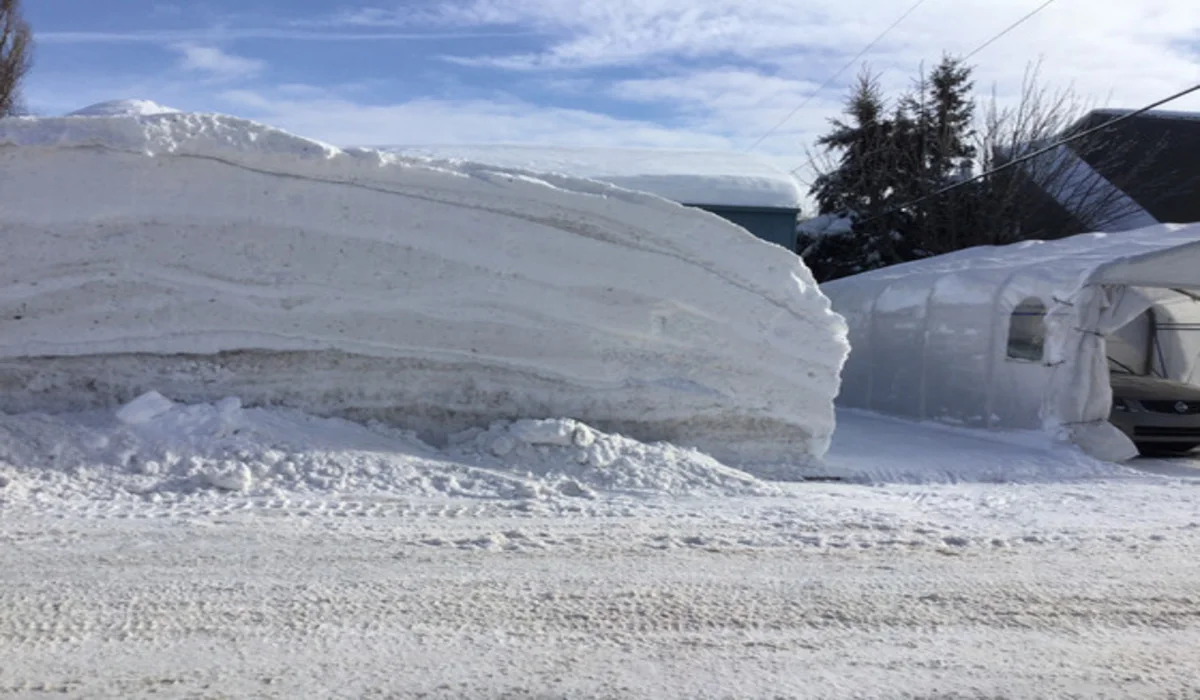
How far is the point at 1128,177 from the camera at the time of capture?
24.5 meters

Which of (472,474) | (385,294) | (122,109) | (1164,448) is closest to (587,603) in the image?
(472,474)

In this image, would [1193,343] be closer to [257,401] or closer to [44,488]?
[257,401]

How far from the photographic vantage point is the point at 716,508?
24.3 ft

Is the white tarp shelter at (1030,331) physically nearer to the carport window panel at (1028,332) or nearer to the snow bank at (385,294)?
the carport window panel at (1028,332)

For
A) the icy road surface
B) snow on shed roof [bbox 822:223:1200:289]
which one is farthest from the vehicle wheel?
the icy road surface

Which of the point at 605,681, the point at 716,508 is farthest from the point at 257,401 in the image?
the point at 605,681

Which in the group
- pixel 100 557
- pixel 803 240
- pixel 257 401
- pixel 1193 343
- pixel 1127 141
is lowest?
pixel 100 557

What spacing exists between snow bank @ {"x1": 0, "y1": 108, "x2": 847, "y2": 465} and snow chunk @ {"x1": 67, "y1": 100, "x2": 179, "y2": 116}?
0.91 metres

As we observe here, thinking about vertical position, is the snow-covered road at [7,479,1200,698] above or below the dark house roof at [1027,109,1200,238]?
below

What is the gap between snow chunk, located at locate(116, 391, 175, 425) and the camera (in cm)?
789

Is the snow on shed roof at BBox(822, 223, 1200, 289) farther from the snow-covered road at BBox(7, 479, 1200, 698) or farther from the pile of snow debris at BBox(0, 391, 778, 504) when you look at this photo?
the pile of snow debris at BBox(0, 391, 778, 504)

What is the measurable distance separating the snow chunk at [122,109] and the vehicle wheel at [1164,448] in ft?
39.1

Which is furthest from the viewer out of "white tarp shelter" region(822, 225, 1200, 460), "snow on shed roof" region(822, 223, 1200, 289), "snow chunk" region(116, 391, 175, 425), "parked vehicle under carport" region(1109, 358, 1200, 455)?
"parked vehicle under carport" region(1109, 358, 1200, 455)

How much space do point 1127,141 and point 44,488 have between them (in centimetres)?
2571
